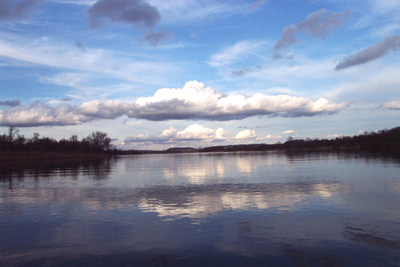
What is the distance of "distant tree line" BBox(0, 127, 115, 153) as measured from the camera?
12388cm

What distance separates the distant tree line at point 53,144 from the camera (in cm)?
12388

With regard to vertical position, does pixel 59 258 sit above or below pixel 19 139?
below

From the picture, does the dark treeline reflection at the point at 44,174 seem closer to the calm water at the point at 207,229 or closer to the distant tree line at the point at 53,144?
the calm water at the point at 207,229

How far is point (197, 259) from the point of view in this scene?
10.4 m

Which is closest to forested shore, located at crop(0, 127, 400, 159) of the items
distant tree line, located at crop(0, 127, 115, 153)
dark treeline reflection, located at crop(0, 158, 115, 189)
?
distant tree line, located at crop(0, 127, 115, 153)

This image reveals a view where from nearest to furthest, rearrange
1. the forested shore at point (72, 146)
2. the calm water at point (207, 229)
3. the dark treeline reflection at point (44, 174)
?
the calm water at point (207, 229) → the dark treeline reflection at point (44, 174) → the forested shore at point (72, 146)

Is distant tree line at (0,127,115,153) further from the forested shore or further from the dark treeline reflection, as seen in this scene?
the dark treeline reflection

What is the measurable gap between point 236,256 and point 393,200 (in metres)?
13.6

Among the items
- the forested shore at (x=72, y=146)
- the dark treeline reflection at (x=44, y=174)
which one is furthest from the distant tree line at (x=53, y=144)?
the dark treeline reflection at (x=44, y=174)

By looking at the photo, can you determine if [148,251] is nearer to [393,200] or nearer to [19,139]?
[393,200]

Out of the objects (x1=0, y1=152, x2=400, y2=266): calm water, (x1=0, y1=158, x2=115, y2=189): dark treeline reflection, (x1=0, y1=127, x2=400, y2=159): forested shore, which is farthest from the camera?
(x1=0, y1=127, x2=400, y2=159): forested shore

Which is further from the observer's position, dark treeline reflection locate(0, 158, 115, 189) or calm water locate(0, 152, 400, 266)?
dark treeline reflection locate(0, 158, 115, 189)

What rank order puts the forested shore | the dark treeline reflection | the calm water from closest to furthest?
the calm water, the dark treeline reflection, the forested shore

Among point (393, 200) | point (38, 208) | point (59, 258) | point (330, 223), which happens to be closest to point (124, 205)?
point (38, 208)
